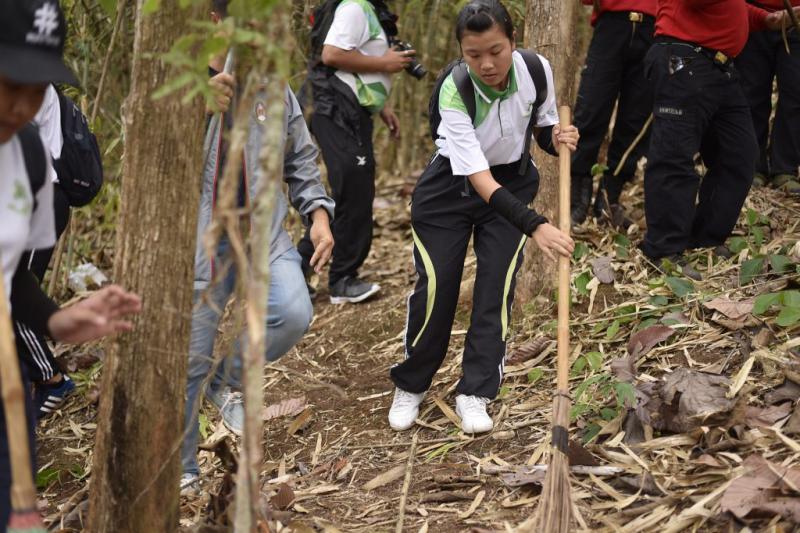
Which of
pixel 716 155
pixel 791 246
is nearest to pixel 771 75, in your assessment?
pixel 716 155

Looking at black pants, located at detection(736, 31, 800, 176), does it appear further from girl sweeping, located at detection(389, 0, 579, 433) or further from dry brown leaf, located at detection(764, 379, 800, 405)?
dry brown leaf, located at detection(764, 379, 800, 405)

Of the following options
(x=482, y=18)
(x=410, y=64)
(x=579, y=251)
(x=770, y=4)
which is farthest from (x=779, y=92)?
(x=482, y=18)

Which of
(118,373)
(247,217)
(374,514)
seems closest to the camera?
(118,373)

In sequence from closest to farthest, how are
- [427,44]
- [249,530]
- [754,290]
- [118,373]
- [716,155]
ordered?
[249,530] → [118,373] → [754,290] → [716,155] → [427,44]

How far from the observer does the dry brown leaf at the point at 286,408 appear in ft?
15.1

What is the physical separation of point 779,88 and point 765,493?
11.4ft

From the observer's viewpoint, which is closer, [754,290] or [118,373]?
[118,373]

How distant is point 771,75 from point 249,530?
4.63 metres

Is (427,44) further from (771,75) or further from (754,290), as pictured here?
(754,290)

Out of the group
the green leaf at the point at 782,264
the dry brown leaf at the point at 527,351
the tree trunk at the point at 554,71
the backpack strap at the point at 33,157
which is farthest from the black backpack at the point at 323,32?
the backpack strap at the point at 33,157

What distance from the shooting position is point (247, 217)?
2.96 m

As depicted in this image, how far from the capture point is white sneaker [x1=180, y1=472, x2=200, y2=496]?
3551mm

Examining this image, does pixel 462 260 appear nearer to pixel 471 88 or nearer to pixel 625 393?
pixel 471 88

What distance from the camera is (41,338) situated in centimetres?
448
